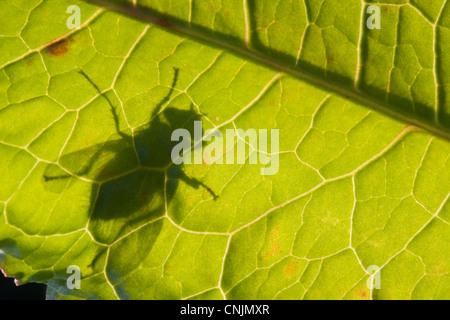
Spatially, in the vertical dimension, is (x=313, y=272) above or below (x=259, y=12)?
below

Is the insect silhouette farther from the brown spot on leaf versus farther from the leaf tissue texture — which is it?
the brown spot on leaf

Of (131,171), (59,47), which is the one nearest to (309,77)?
(131,171)

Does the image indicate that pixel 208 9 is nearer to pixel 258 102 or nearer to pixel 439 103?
pixel 258 102

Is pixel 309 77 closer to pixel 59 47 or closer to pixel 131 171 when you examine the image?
pixel 131 171

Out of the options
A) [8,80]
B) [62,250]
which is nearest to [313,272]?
[62,250]

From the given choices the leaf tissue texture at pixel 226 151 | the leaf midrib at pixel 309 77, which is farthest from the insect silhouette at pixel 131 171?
the leaf midrib at pixel 309 77

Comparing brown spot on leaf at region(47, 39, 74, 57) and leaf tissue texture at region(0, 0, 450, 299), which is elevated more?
brown spot on leaf at region(47, 39, 74, 57)

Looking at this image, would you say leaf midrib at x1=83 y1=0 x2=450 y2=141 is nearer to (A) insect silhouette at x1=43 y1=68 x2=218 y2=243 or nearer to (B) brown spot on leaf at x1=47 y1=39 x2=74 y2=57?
(A) insect silhouette at x1=43 y1=68 x2=218 y2=243

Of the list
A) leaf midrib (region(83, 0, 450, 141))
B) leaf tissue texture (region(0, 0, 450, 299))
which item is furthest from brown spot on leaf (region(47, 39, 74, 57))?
leaf midrib (region(83, 0, 450, 141))

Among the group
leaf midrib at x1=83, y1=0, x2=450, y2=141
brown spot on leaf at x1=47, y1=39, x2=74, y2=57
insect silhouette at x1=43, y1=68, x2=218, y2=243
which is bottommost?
insect silhouette at x1=43, y1=68, x2=218, y2=243
